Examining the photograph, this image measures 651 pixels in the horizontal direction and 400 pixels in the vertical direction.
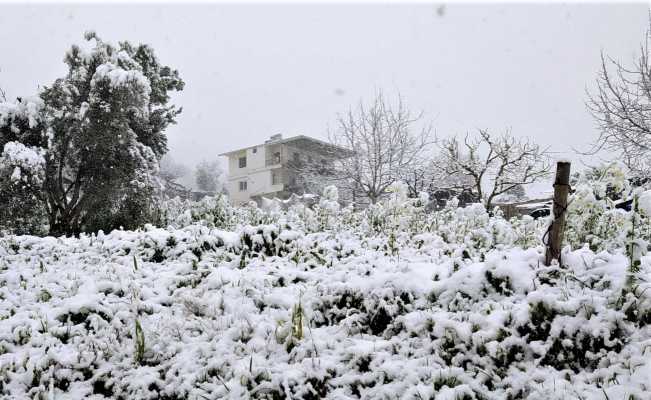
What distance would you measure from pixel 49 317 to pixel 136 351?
3.79 feet

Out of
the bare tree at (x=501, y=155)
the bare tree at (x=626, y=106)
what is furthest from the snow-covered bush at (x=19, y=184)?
the bare tree at (x=626, y=106)

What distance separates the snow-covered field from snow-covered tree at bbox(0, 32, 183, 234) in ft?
31.4

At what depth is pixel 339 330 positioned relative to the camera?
3125 millimetres

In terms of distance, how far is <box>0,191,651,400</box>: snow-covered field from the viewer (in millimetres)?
2443

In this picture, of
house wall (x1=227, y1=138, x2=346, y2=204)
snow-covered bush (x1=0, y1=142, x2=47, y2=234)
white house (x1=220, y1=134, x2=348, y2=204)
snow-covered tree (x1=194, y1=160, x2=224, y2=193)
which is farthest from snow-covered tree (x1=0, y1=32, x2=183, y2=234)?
snow-covered tree (x1=194, y1=160, x2=224, y2=193)

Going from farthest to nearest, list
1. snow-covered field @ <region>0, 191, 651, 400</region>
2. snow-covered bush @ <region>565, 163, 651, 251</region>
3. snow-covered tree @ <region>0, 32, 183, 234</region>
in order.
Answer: snow-covered tree @ <region>0, 32, 183, 234</region>
snow-covered bush @ <region>565, 163, 651, 251</region>
snow-covered field @ <region>0, 191, 651, 400</region>

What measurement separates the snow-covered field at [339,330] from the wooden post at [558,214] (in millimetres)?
115

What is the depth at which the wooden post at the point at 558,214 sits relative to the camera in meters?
3.03

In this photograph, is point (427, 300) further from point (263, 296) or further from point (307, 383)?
point (263, 296)

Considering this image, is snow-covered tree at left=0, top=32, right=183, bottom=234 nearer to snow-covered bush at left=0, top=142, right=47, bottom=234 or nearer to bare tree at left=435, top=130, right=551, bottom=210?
snow-covered bush at left=0, top=142, right=47, bottom=234

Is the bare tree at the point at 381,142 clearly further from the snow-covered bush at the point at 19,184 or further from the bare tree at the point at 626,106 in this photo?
the snow-covered bush at the point at 19,184

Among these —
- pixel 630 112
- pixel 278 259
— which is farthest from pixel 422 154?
pixel 278 259

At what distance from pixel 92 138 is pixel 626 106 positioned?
14.6 meters

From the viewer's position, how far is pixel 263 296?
3623 millimetres
